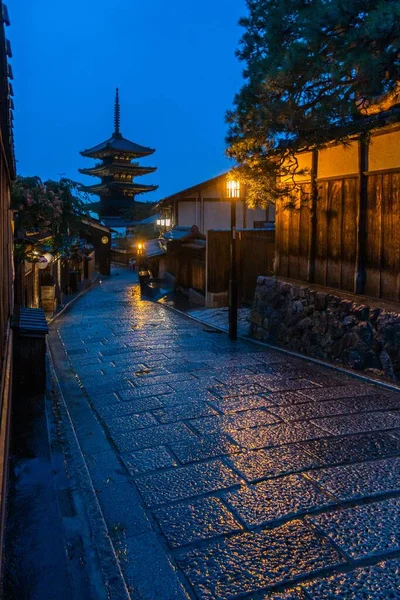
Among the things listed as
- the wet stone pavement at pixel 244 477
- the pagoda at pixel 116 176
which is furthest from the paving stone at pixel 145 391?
the pagoda at pixel 116 176

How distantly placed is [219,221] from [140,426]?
22995 millimetres

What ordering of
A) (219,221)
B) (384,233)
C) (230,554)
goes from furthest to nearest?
(219,221) → (384,233) → (230,554)

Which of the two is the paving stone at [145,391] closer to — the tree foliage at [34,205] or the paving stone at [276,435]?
the paving stone at [276,435]

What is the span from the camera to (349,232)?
30.9 feet

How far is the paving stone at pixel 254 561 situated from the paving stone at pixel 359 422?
7.50 ft

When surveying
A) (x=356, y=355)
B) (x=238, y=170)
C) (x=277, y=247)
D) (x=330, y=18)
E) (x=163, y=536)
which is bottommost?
(x=163, y=536)

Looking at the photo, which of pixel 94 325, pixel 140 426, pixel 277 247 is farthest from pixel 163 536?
pixel 94 325

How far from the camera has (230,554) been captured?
3.76 meters

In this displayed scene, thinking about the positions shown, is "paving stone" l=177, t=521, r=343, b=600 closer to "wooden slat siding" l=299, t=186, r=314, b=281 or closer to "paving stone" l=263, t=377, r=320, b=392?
"paving stone" l=263, t=377, r=320, b=392

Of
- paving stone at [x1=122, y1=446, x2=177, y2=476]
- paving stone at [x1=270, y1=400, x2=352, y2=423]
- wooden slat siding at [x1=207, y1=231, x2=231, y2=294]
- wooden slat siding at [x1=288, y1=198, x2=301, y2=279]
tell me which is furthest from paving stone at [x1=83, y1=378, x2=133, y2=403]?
wooden slat siding at [x1=207, y1=231, x2=231, y2=294]

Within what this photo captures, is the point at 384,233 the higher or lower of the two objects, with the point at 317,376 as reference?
higher

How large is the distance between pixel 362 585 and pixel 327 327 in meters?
6.84

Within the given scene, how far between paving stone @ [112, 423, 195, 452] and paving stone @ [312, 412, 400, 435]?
5.65 ft

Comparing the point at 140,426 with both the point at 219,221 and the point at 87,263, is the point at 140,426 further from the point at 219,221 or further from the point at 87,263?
the point at 87,263
